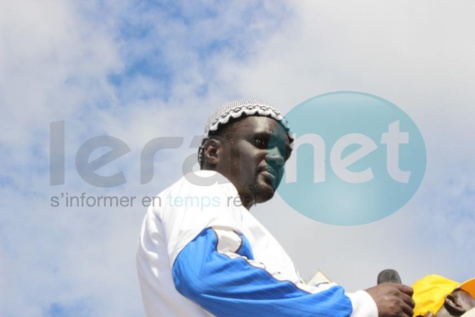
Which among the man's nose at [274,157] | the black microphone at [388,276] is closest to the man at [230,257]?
the man's nose at [274,157]

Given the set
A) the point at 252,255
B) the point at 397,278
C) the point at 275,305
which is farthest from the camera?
the point at 397,278

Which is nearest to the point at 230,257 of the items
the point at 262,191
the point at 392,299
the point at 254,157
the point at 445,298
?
the point at 392,299

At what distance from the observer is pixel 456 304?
21.4 ft

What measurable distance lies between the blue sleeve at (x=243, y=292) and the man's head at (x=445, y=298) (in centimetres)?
222

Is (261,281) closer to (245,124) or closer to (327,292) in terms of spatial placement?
(327,292)

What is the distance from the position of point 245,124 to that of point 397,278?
1393 millimetres

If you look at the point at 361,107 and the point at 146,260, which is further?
the point at 361,107

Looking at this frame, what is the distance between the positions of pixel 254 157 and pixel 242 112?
0.45 metres

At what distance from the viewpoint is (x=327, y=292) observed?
14.4 feet

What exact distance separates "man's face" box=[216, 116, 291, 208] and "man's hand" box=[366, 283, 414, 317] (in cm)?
128

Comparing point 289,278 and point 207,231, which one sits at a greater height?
point 207,231

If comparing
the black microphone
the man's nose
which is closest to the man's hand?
the black microphone

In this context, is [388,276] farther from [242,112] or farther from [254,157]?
[242,112]

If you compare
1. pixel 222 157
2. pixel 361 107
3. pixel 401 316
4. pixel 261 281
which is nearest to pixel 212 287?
pixel 261 281
